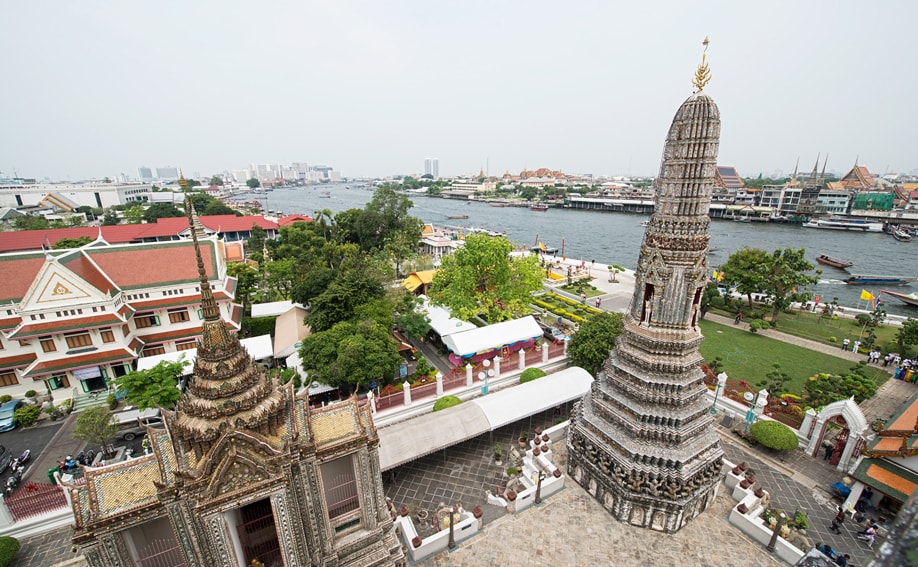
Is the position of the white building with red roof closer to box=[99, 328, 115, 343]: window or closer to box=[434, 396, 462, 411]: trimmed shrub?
box=[99, 328, 115, 343]: window

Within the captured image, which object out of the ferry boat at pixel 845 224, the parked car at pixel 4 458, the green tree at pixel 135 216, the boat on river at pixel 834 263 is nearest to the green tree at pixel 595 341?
the parked car at pixel 4 458

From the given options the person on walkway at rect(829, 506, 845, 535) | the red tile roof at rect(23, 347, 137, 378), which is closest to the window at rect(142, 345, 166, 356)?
the red tile roof at rect(23, 347, 137, 378)

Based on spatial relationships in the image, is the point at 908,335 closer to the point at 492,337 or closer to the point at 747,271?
the point at 747,271

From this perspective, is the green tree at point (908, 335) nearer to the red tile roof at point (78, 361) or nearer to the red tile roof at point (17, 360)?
the red tile roof at point (78, 361)

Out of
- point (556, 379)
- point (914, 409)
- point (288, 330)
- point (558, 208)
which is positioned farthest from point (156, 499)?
point (558, 208)

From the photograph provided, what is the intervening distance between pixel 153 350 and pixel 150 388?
834 cm

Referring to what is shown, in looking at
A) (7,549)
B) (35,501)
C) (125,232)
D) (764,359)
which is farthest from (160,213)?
(764,359)

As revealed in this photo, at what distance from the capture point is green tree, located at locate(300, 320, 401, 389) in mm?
16953

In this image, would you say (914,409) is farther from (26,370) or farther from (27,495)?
(26,370)

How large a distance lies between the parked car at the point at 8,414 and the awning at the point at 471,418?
55.8ft

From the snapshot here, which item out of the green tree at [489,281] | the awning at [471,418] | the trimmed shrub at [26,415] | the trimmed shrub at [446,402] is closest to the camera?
the awning at [471,418]

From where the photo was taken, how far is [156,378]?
16.2 metres

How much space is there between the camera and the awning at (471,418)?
45.8 feet

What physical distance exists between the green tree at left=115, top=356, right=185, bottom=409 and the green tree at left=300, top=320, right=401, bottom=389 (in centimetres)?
512
